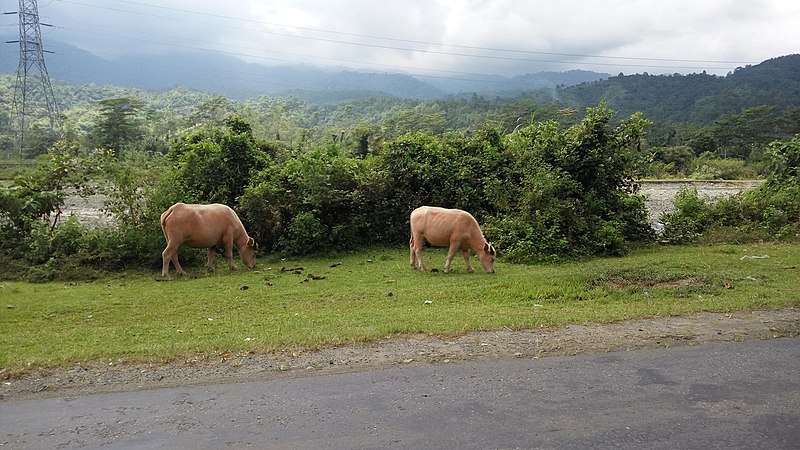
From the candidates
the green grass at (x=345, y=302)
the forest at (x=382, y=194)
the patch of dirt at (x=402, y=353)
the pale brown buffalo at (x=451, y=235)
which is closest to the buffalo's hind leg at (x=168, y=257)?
the green grass at (x=345, y=302)

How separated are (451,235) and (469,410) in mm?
8978

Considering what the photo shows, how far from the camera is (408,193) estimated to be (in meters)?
19.3

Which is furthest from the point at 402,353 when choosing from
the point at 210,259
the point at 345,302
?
the point at 210,259

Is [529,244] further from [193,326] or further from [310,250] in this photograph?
[193,326]

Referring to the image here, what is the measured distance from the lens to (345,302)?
11.4m

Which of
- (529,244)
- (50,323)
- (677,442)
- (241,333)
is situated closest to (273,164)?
(529,244)

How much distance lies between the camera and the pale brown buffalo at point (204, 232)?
15.0 m

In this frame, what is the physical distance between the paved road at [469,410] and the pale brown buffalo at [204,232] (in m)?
8.87

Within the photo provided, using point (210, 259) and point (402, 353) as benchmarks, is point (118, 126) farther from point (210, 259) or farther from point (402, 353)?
point (402, 353)

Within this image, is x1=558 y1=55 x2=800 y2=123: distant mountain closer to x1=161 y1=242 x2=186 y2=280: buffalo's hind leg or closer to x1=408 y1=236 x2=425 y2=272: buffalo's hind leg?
x1=408 y1=236 x2=425 y2=272: buffalo's hind leg

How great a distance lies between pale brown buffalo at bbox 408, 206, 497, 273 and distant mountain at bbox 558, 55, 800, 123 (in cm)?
9067

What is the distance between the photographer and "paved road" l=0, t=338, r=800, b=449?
534 centimetres

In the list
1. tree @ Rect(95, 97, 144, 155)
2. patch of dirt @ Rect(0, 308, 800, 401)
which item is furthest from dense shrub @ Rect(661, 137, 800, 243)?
tree @ Rect(95, 97, 144, 155)

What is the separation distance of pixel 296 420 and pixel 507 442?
2050 millimetres
